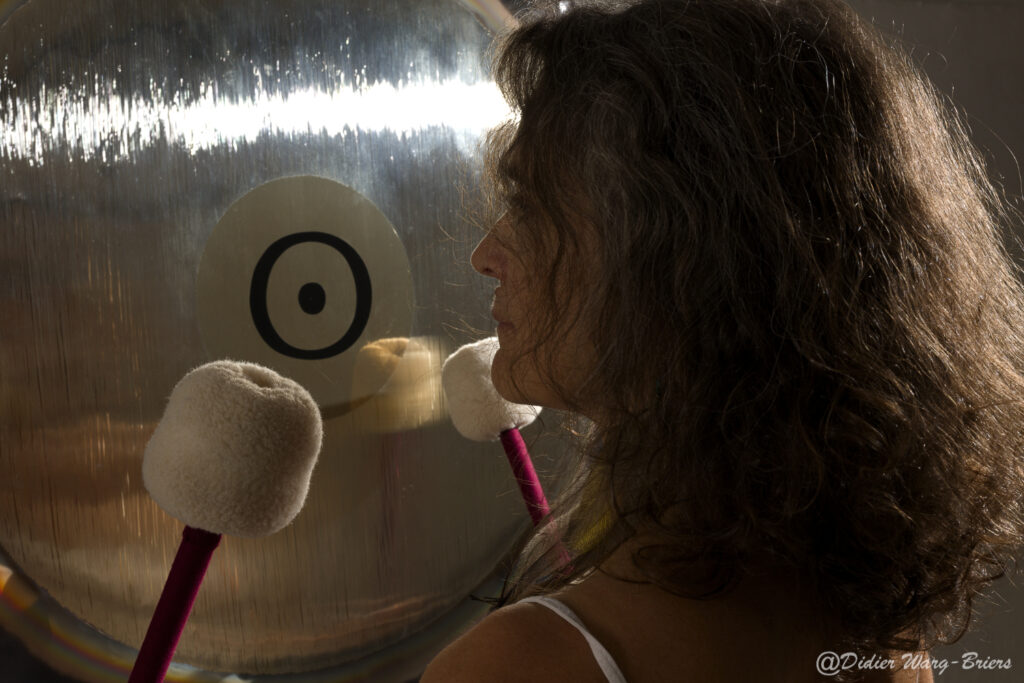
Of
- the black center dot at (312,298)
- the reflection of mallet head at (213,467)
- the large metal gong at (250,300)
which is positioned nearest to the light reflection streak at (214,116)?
the large metal gong at (250,300)

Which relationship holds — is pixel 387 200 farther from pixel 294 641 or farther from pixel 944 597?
pixel 944 597

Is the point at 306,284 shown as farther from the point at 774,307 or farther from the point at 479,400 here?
the point at 774,307

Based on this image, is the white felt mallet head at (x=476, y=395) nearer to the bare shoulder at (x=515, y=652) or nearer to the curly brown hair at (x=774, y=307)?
the curly brown hair at (x=774, y=307)

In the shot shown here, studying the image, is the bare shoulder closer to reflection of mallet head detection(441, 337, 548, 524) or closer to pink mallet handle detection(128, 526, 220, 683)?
pink mallet handle detection(128, 526, 220, 683)

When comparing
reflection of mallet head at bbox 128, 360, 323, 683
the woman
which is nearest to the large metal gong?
reflection of mallet head at bbox 128, 360, 323, 683

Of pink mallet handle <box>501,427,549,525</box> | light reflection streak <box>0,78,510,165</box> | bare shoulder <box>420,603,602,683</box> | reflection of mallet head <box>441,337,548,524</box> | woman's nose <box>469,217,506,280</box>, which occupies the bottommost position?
pink mallet handle <box>501,427,549,525</box>

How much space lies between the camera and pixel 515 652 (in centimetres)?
37

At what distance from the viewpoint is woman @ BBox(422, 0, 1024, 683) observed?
42cm

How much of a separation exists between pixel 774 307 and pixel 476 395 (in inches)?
13.2

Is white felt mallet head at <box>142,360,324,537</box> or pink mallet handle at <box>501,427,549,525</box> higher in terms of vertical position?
white felt mallet head at <box>142,360,324,537</box>

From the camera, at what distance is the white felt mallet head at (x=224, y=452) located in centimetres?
48

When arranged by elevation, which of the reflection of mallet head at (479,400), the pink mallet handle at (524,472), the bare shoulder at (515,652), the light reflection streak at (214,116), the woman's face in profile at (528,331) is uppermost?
the light reflection streak at (214,116)

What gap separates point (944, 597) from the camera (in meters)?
0.48

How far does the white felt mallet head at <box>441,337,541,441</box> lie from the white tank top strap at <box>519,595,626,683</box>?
0.33 m
